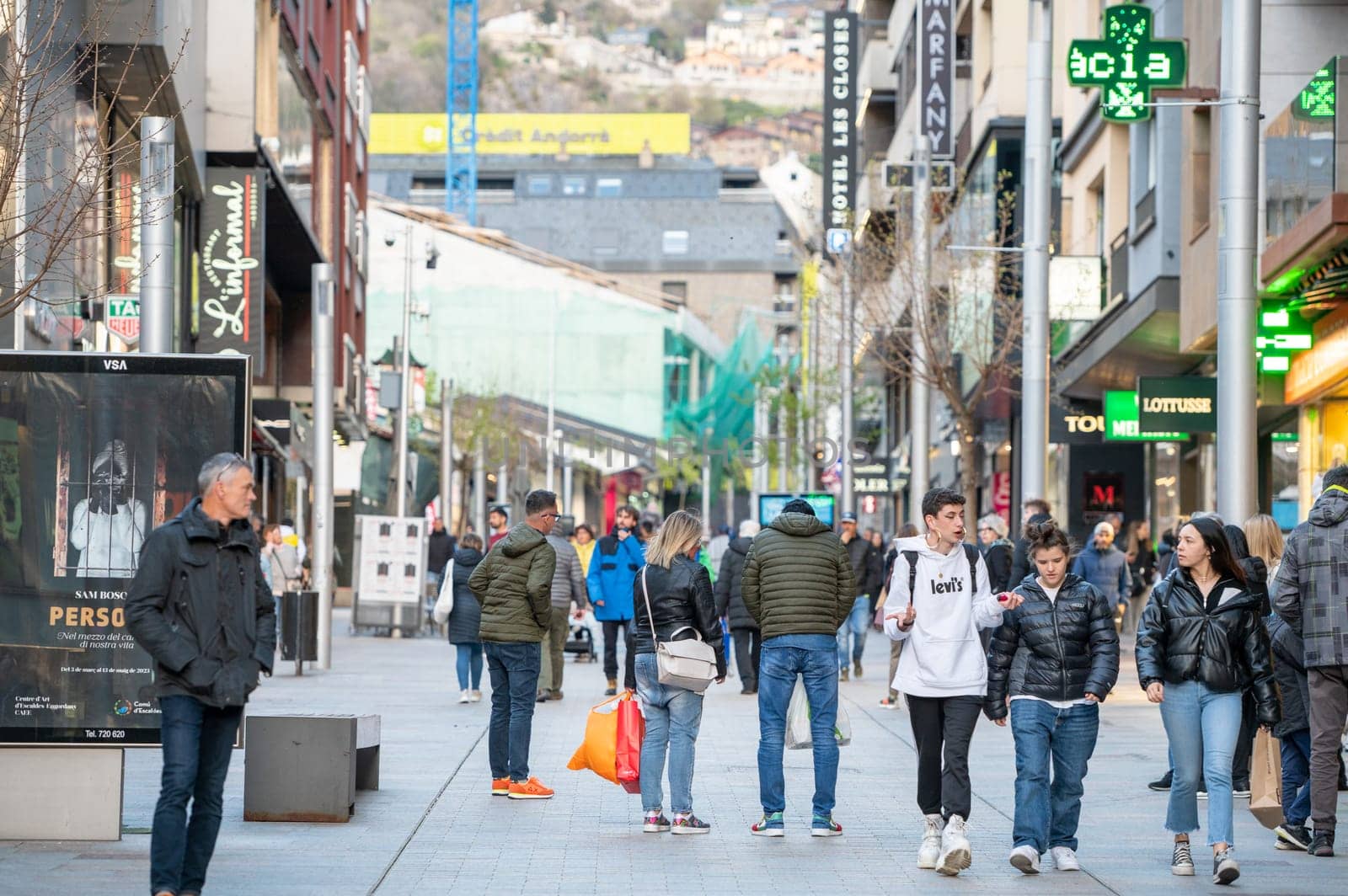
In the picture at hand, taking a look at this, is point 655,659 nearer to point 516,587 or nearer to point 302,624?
point 516,587

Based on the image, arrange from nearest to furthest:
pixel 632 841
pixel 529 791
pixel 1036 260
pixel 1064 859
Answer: pixel 1064 859 → pixel 632 841 → pixel 529 791 → pixel 1036 260

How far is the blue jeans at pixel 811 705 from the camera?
37.6ft

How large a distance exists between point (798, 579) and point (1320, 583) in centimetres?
276

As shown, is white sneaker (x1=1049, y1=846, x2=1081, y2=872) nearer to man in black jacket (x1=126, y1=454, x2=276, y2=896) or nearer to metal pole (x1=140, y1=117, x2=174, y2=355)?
man in black jacket (x1=126, y1=454, x2=276, y2=896)

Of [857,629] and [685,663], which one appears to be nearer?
[685,663]

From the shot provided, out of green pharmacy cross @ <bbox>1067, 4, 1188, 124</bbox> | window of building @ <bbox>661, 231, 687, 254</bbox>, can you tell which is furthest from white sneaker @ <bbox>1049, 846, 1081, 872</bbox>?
window of building @ <bbox>661, 231, 687, 254</bbox>

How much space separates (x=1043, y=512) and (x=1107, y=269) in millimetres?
11516

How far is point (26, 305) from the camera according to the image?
734 inches

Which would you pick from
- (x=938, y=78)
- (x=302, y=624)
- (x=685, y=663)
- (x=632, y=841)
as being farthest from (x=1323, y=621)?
(x=938, y=78)

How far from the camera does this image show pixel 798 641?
37.8 feet

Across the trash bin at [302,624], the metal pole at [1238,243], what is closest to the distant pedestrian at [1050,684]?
the metal pole at [1238,243]

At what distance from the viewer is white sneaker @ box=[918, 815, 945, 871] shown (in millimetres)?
10234

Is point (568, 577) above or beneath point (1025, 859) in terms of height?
above

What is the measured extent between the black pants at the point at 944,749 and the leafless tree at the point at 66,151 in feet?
16.1
